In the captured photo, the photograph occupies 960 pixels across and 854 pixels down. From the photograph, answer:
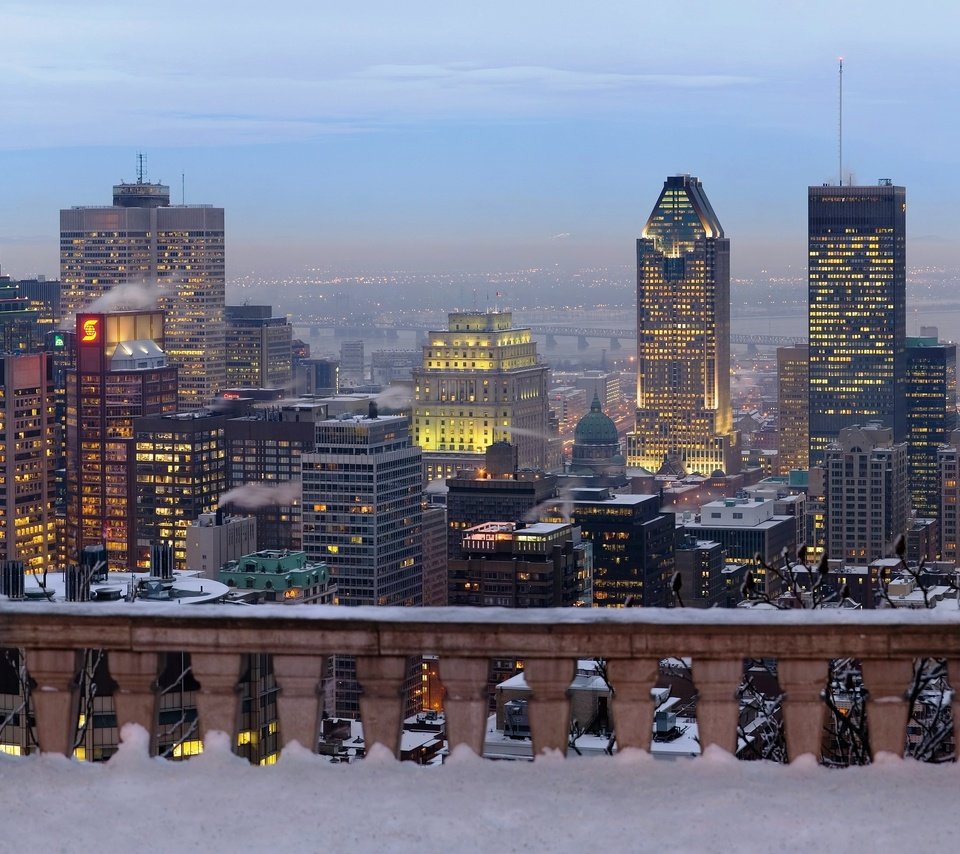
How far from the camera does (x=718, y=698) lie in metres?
8.25

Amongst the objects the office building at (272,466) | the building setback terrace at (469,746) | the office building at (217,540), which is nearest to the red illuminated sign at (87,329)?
the office building at (272,466)

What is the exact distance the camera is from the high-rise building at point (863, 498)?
15412 cm

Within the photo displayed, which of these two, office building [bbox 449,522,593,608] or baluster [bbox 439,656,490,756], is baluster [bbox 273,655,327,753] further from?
office building [bbox 449,522,593,608]

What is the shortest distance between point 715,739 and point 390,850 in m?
1.50

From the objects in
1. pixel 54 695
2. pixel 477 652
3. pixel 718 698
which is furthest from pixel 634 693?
pixel 54 695

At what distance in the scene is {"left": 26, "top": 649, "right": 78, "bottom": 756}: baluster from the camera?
336 inches

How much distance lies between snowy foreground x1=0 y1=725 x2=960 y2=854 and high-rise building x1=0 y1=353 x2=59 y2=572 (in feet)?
445

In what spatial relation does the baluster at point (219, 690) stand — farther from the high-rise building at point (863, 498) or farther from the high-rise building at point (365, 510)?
the high-rise building at point (863, 498)

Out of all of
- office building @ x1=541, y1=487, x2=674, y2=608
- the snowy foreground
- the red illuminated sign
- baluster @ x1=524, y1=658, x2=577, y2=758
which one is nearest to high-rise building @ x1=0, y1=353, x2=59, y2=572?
the red illuminated sign

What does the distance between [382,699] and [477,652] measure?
1.57 feet

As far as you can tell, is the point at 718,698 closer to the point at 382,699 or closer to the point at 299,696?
the point at 382,699

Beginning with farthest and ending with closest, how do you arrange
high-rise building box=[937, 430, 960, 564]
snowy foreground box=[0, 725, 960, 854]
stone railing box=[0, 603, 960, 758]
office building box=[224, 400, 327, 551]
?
high-rise building box=[937, 430, 960, 564]
office building box=[224, 400, 327, 551]
stone railing box=[0, 603, 960, 758]
snowy foreground box=[0, 725, 960, 854]

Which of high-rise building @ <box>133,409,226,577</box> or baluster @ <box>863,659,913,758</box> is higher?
baluster @ <box>863,659,913,758</box>

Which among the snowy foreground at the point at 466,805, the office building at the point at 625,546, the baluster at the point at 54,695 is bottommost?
the office building at the point at 625,546
